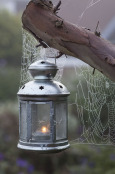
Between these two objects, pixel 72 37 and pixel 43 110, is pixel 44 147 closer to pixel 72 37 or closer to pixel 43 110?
pixel 43 110

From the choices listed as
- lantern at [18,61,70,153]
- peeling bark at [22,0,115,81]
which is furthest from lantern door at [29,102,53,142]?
peeling bark at [22,0,115,81]

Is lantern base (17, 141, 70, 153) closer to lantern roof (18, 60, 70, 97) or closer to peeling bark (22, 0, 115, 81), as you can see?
lantern roof (18, 60, 70, 97)

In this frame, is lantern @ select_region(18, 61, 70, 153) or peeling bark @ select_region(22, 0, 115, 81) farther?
lantern @ select_region(18, 61, 70, 153)

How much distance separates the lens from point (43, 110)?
8.32ft

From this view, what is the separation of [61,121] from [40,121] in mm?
106

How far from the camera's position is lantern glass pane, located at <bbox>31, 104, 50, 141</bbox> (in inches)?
99.0

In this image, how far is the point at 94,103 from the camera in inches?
136

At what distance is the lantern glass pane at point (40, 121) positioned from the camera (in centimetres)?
251

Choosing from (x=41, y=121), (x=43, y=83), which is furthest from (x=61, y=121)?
(x=43, y=83)

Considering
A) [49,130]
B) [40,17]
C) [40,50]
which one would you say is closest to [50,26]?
[40,17]

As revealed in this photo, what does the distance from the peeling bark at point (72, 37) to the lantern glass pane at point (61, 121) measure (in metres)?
0.33

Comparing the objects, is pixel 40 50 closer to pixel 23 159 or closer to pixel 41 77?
pixel 41 77

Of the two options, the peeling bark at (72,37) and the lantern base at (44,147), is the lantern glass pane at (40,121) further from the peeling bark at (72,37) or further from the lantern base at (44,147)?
the peeling bark at (72,37)

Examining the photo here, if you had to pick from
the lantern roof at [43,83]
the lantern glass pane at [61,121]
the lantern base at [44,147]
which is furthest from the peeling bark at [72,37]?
the lantern base at [44,147]
